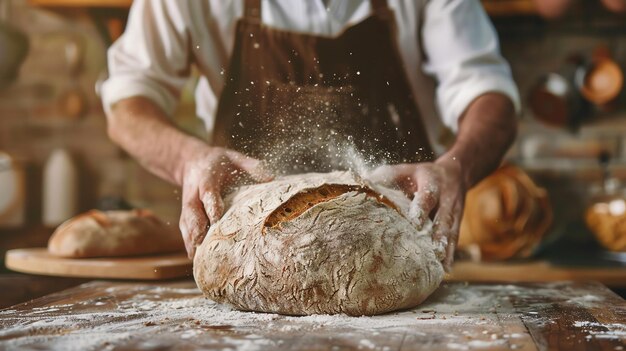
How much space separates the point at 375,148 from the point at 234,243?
0.51 metres

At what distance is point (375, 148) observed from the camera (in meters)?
1.74

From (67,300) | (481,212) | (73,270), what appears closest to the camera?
(67,300)

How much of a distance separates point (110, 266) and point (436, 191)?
0.88m

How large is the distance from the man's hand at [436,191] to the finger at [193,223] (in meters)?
0.42

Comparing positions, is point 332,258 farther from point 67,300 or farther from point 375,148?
point 67,300

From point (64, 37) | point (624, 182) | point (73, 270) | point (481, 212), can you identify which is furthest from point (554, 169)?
point (64, 37)

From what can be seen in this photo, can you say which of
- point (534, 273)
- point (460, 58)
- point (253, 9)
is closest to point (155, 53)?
point (253, 9)

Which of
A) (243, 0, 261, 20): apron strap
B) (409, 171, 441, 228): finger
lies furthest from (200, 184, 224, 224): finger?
(243, 0, 261, 20): apron strap

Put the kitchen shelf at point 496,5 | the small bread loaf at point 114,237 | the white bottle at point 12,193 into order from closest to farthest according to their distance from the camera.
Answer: the small bread loaf at point 114,237
the kitchen shelf at point 496,5
the white bottle at point 12,193

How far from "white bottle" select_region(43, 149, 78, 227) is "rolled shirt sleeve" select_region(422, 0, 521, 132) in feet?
5.26

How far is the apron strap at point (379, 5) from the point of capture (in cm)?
202

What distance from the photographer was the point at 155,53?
204 cm

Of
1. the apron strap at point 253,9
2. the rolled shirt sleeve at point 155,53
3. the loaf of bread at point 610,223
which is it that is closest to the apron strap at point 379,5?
the apron strap at point 253,9

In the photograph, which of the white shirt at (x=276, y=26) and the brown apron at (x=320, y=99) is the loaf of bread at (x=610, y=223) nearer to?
the white shirt at (x=276, y=26)
